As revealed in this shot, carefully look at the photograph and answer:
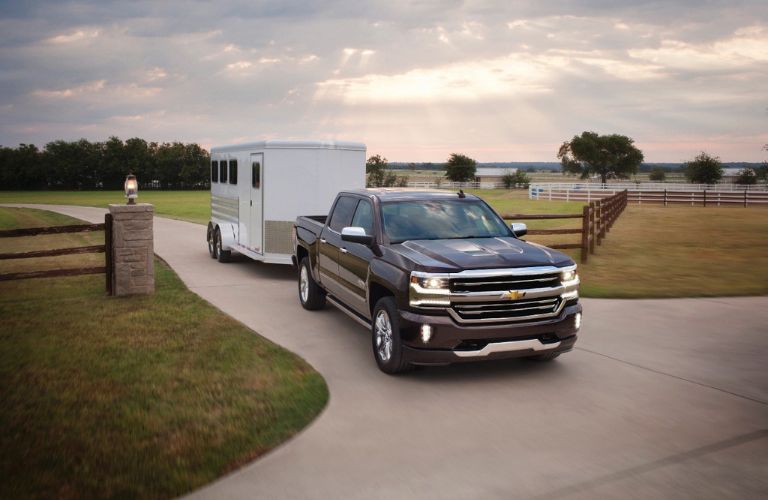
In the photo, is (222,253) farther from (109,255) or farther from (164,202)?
(164,202)

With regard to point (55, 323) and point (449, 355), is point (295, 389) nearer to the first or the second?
point (449, 355)

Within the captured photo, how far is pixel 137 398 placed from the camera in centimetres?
613

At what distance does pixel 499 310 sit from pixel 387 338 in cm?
120

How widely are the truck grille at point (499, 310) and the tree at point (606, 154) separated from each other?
130 meters

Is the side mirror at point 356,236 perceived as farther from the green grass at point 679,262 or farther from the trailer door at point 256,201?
the trailer door at point 256,201

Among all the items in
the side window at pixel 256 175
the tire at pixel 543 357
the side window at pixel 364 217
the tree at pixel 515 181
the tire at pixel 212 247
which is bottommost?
the tire at pixel 543 357

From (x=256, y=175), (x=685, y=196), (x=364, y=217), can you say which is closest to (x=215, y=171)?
(x=256, y=175)

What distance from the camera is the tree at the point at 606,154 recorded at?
132 metres

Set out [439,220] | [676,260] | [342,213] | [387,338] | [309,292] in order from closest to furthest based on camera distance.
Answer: [387,338], [439,220], [342,213], [309,292], [676,260]

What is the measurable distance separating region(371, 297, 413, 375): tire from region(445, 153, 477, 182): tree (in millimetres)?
108452

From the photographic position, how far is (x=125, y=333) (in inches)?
340

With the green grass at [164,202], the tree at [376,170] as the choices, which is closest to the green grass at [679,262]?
the green grass at [164,202]

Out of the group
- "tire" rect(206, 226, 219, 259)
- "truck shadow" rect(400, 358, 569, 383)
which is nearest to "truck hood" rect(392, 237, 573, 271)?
"truck shadow" rect(400, 358, 569, 383)

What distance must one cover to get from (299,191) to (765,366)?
8155 millimetres
